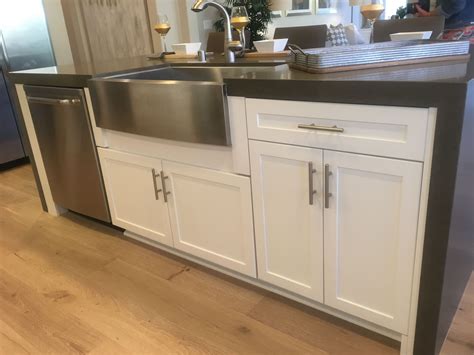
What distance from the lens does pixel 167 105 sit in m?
1.55

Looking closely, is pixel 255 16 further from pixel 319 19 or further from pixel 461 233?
pixel 461 233

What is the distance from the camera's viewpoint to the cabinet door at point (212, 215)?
1.54m

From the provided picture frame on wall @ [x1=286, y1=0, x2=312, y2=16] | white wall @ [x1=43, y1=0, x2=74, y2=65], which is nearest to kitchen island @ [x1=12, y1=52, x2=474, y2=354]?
white wall @ [x1=43, y1=0, x2=74, y2=65]

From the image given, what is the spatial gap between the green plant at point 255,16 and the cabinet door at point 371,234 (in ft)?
12.4

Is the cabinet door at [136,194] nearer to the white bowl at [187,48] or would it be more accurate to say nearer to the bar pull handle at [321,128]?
the bar pull handle at [321,128]

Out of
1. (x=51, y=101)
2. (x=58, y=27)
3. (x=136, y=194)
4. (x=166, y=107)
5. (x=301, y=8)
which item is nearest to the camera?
(x=166, y=107)

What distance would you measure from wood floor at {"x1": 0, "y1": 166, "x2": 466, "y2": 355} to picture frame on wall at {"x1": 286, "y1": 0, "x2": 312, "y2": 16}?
4684mm

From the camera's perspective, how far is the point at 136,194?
1.94 metres

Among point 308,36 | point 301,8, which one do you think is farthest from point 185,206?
point 301,8

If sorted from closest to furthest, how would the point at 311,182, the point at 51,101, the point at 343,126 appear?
the point at 343,126 < the point at 311,182 < the point at 51,101

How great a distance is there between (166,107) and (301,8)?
4.96 meters

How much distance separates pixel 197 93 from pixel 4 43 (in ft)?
9.03

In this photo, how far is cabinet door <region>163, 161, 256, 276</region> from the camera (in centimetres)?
154

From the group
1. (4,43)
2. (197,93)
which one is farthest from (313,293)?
(4,43)
